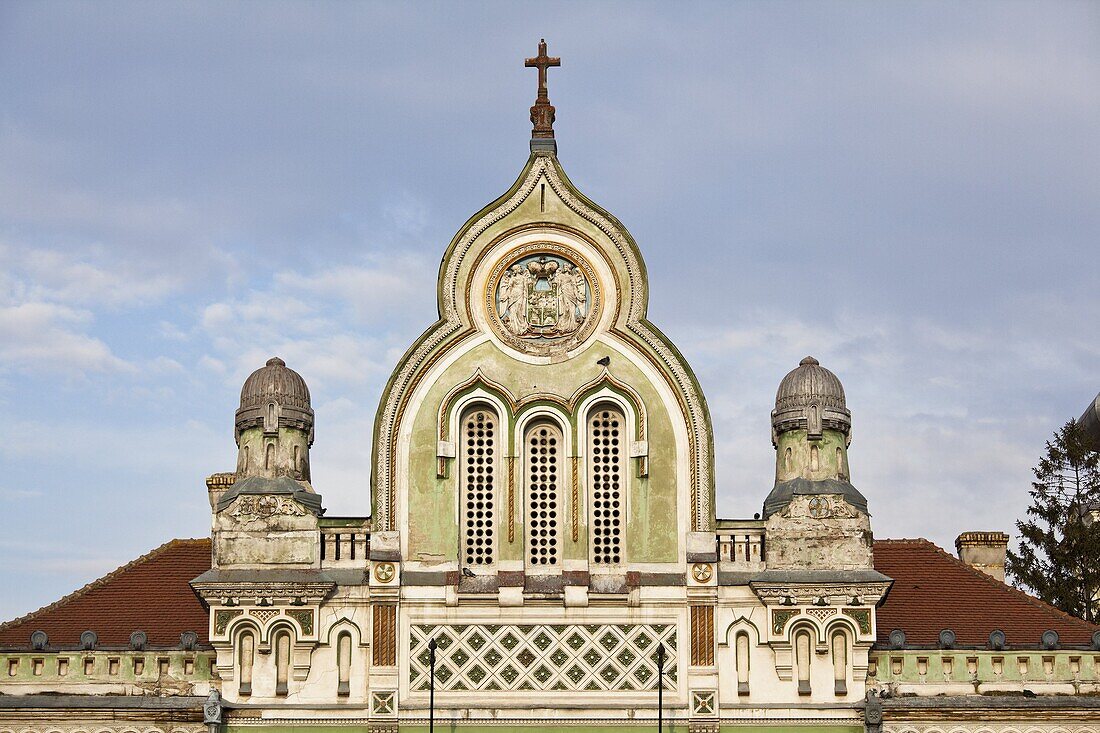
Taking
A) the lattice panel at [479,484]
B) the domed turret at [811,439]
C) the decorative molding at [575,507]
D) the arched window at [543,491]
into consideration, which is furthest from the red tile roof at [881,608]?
the arched window at [543,491]

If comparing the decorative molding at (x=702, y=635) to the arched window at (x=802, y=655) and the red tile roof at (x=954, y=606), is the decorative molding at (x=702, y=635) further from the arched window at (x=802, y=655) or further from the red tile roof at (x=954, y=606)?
the red tile roof at (x=954, y=606)

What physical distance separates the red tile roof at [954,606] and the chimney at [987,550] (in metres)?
2.08

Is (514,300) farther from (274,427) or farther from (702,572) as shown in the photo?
(702,572)

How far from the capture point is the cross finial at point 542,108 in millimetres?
39375

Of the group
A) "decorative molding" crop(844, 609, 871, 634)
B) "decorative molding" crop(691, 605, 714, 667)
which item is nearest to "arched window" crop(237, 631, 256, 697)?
"decorative molding" crop(691, 605, 714, 667)

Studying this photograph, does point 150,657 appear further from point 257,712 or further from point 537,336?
point 537,336

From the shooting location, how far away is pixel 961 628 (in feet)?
126

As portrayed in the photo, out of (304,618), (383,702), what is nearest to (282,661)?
(304,618)

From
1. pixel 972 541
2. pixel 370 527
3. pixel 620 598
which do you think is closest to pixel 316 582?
pixel 370 527

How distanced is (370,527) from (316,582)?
5.01ft

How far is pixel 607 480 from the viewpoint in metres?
37.7

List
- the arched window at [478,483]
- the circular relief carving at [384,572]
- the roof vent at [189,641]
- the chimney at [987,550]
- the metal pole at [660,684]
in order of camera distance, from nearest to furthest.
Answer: the metal pole at [660,684]
the circular relief carving at [384,572]
the roof vent at [189,641]
the arched window at [478,483]
the chimney at [987,550]

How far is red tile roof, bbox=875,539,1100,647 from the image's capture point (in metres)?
38.2

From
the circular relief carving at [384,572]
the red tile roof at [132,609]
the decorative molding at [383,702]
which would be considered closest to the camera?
the decorative molding at [383,702]
